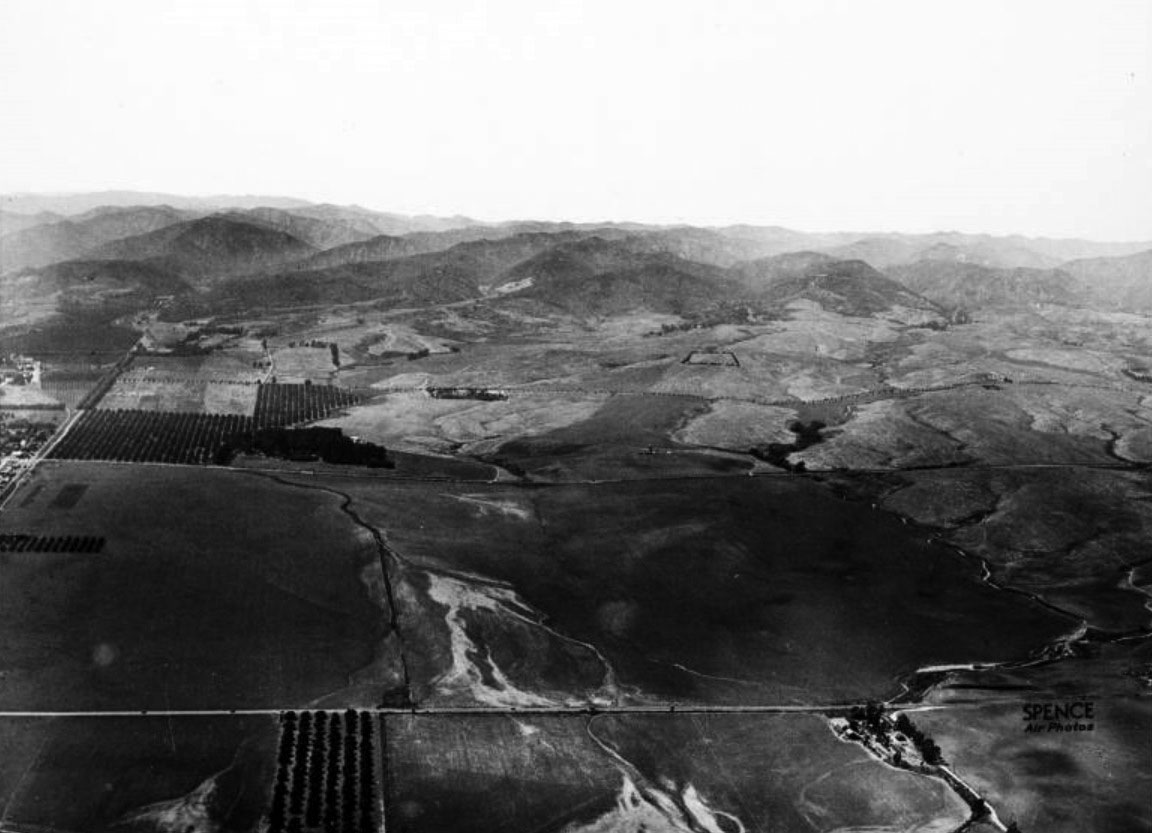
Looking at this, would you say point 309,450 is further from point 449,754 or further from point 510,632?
point 449,754

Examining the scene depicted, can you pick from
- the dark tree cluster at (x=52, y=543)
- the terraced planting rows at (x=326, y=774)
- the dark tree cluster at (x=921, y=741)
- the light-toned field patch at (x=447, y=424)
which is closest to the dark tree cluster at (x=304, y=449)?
the light-toned field patch at (x=447, y=424)

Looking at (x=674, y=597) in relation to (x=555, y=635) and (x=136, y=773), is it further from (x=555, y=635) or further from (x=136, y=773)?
(x=136, y=773)

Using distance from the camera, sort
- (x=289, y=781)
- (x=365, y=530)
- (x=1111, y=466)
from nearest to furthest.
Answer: (x=289, y=781), (x=365, y=530), (x=1111, y=466)

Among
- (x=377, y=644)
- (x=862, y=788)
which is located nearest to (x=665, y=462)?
(x=377, y=644)

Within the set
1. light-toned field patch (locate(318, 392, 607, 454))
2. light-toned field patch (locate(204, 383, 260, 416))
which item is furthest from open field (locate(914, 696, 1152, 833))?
light-toned field patch (locate(204, 383, 260, 416))

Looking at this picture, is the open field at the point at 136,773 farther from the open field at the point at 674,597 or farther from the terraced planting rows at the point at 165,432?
the terraced planting rows at the point at 165,432

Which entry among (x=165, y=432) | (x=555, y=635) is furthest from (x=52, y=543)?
(x=555, y=635)
